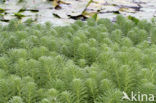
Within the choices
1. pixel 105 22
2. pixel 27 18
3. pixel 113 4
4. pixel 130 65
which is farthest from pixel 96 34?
pixel 113 4

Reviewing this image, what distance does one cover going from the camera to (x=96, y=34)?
265 cm

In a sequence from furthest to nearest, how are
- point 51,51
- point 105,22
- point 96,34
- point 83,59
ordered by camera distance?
point 105,22, point 96,34, point 51,51, point 83,59

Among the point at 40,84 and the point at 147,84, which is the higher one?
the point at 147,84

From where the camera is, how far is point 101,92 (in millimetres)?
1606

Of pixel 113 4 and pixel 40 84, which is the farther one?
pixel 113 4

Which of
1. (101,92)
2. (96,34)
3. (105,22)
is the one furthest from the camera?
(105,22)

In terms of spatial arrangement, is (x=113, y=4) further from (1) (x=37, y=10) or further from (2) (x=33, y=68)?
(2) (x=33, y=68)

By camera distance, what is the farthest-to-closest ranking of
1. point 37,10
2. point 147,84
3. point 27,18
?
point 37,10 < point 27,18 < point 147,84

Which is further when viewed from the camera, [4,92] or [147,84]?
[4,92]

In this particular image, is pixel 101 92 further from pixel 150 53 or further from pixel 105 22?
pixel 105 22

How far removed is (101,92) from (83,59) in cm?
48

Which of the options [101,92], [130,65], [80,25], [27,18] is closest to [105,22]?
[80,25]

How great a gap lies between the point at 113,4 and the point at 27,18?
3.96 feet

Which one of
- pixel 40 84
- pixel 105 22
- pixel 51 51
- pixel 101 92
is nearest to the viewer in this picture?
pixel 101 92
